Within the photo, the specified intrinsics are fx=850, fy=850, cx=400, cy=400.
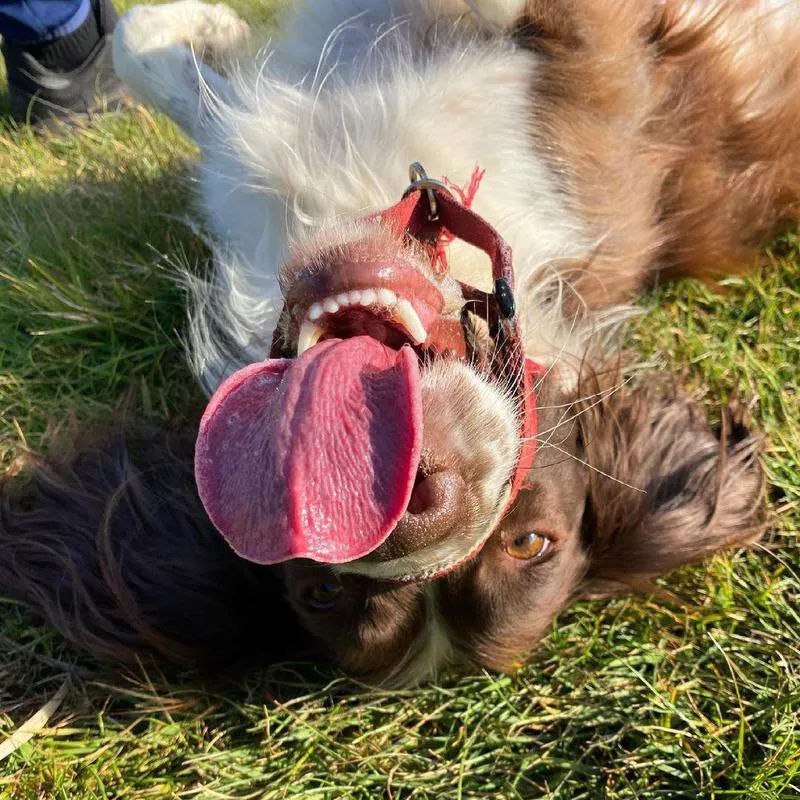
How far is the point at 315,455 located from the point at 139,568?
1.02 meters

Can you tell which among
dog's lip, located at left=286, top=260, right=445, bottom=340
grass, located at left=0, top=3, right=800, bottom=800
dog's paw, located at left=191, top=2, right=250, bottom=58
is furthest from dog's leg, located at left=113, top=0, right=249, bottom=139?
dog's lip, located at left=286, top=260, right=445, bottom=340

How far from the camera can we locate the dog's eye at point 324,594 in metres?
1.72

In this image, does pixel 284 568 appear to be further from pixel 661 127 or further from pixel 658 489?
pixel 661 127

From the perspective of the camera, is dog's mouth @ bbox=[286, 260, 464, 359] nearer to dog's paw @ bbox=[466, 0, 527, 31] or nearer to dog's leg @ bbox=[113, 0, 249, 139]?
dog's paw @ bbox=[466, 0, 527, 31]

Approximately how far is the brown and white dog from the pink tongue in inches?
3.3

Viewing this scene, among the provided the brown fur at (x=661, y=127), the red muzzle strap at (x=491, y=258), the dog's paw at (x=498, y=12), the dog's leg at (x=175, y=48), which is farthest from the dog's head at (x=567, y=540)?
the dog's leg at (x=175, y=48)

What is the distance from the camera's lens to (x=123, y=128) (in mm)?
3500

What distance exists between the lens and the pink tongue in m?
1.28

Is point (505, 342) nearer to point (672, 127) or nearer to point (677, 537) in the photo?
point (677, 537)

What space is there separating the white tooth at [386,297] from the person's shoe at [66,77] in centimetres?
251

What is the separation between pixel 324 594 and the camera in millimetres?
1771

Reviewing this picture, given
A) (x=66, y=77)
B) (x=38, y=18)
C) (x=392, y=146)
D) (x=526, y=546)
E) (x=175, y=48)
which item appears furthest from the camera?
(x=66, y=77)

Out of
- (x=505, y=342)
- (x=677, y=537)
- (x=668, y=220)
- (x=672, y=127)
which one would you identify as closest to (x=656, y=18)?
(x=672, y=127)

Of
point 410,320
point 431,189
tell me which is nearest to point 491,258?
point 431,189
